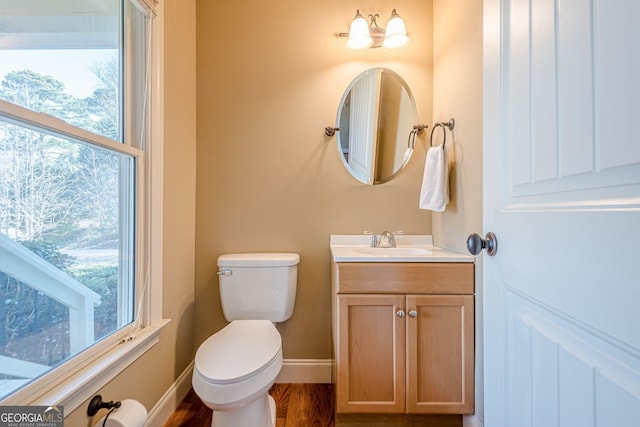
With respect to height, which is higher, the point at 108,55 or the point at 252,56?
the point at 252,56

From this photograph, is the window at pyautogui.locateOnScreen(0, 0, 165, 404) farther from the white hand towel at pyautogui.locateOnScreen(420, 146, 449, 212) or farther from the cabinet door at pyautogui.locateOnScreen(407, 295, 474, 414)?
the white hand towel at pyautogui.locateOnScreen(420, 146, 449, 212)

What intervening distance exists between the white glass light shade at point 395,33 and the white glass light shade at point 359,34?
11 centimetres

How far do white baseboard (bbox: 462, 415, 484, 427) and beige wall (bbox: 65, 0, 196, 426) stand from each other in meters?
1.44

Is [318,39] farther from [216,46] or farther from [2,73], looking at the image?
[2,73]

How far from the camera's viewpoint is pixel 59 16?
3.00 feet

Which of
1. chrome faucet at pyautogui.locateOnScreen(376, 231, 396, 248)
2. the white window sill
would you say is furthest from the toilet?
chrome faucet at pyautogui.locateOnScreen(376, 231, 396, 248)

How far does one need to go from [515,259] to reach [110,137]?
145 cm

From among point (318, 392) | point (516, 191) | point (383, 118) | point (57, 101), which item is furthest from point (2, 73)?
point (318, 392)

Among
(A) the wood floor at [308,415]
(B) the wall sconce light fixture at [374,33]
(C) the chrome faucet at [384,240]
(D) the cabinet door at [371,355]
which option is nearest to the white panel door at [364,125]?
(B) the wall sconce light fixture at [374,33]

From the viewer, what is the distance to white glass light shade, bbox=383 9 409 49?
5.32ft

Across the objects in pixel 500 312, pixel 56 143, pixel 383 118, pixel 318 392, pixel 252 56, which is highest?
pixel 252 56

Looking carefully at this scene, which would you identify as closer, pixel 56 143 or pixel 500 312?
pixel 500 312

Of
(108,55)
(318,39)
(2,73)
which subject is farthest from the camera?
(318,39)

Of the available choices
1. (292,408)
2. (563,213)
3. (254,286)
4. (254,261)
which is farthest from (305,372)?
(563,213)
